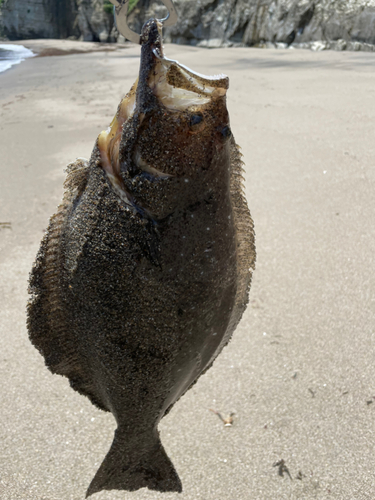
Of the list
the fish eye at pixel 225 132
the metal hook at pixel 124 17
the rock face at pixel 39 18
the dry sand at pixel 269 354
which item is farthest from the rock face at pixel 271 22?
the fish eye at pixel 225 132

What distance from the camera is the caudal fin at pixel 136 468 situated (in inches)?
60.6

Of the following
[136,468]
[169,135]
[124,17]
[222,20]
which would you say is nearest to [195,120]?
[169,135]

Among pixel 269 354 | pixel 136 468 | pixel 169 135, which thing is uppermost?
pixel 169 135

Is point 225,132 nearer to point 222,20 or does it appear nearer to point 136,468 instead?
point 136,468

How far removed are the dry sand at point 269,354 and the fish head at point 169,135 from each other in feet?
5.31

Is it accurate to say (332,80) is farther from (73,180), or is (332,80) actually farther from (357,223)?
(73,180)

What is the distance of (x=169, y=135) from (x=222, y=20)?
19.8 m

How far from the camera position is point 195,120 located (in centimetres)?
99

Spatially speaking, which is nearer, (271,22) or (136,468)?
(136,468)

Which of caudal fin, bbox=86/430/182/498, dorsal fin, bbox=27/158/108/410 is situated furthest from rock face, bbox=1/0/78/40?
caudal fin, bbox=86/430/182/498

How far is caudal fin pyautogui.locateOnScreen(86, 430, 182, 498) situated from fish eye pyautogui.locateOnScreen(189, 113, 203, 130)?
42.4 inches

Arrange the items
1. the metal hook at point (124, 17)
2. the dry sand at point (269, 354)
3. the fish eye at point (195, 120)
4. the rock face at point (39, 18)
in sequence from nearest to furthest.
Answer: the fish eye at point (195, 120)
the metal hook at point (124, 17)
the dry sand at point (269, 354)
the rock face at point (39, 18)

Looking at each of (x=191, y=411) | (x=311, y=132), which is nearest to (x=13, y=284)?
(x=191, y=411)

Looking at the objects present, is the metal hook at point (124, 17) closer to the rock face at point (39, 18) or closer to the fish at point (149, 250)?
the fish at point (149, 250)
